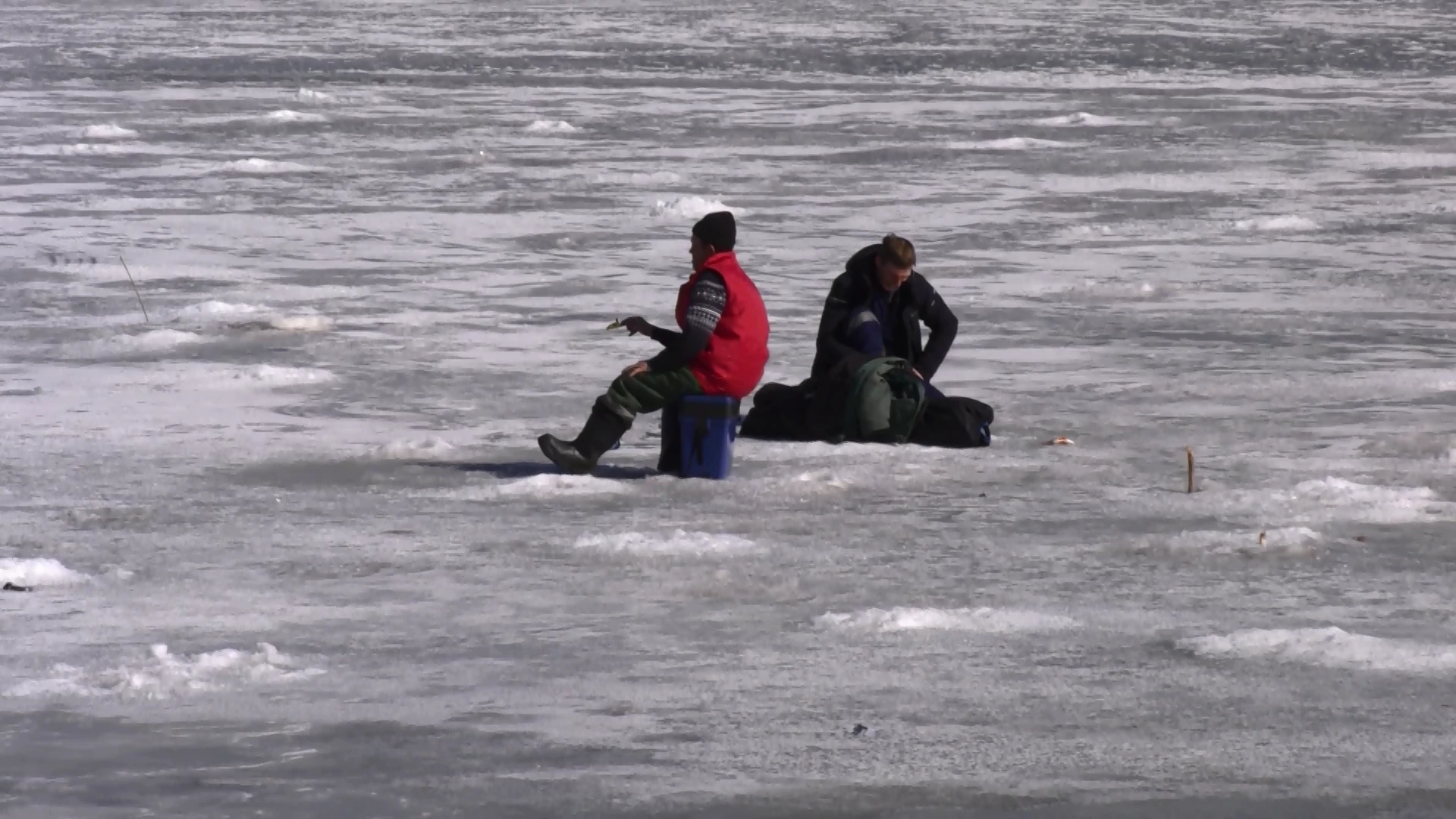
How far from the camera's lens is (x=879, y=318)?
8953 mm

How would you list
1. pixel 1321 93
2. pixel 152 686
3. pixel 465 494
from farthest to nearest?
pixel 1321 93, pixel 465 494, pixel 152 686

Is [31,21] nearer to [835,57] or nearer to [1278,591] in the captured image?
[835,57]

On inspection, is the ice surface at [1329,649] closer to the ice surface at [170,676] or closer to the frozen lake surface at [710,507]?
the frozen lake surface at [710,507]

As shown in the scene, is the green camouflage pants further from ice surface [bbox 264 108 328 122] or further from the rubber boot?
ice surface [bbox 264 108 328 122]

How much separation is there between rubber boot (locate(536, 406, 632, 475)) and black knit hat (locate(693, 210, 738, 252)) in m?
0.68

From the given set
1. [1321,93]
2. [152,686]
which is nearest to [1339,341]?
[152,686]

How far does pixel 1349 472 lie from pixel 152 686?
14.4 ft

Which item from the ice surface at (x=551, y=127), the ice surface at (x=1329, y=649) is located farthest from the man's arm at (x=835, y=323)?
the ice surface at (x=551, y=127)

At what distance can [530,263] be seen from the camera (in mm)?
13812

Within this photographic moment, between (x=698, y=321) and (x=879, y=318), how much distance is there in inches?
50.0

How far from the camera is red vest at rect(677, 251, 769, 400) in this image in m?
7.95

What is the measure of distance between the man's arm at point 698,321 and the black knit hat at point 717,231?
10 cm

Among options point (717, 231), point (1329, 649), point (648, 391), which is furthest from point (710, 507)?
point (1329, 649)

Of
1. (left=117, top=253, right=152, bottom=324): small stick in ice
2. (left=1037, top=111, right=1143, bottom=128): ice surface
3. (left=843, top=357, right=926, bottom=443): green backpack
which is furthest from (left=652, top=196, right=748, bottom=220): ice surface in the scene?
(left=843, top=357, right=926, bottom=443): green backpack
